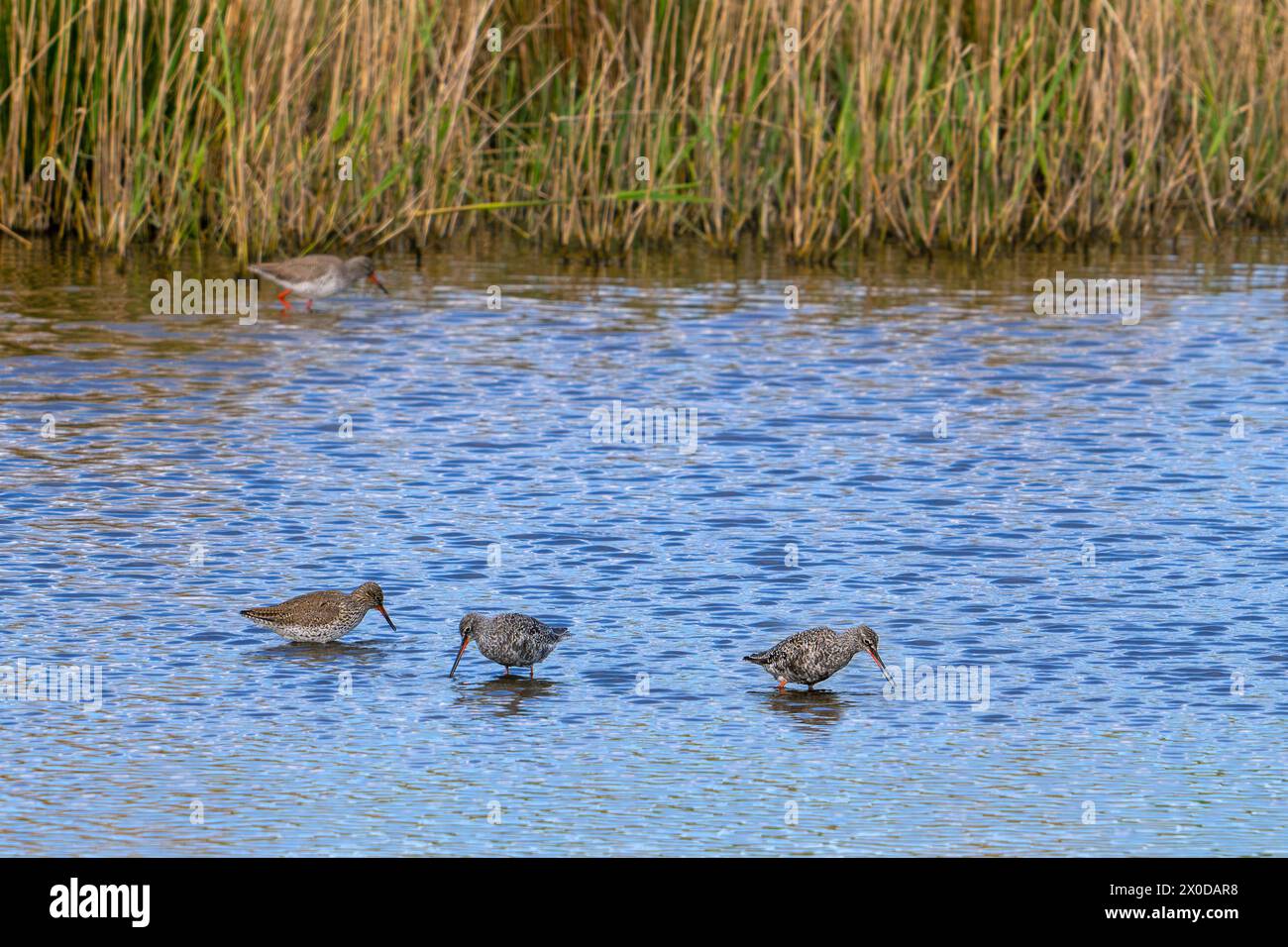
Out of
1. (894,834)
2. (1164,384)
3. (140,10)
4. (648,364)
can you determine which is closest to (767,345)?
(648,364)

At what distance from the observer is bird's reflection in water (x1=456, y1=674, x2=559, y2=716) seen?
9.20 meters

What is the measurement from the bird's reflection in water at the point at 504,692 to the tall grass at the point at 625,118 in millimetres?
9857

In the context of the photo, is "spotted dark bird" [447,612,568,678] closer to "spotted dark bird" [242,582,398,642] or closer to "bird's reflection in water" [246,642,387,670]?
"bird's reflection in water" [246,642,387,670]

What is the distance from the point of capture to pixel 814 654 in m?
9.20

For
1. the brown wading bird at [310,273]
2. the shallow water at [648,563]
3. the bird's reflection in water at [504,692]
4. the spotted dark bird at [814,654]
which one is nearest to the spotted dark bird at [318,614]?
the shallow water at [648,563]

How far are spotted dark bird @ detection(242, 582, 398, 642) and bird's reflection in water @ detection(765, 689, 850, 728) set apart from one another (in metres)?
1.77

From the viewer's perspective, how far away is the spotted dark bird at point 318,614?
984 cm

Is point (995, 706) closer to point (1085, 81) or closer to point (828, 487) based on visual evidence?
point (828, 487)

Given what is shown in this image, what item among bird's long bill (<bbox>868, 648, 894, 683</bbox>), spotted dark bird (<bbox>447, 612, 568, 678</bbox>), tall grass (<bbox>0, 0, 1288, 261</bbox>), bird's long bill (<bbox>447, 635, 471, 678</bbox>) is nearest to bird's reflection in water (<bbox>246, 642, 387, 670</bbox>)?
bird's long bill (<bbox>447, 635, 471, 678</bbox>)

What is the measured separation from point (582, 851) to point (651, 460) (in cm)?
653

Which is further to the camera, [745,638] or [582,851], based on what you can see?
[745,638]

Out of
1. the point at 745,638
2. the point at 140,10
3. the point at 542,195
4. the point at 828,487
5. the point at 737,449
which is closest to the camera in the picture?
the point at 745,638

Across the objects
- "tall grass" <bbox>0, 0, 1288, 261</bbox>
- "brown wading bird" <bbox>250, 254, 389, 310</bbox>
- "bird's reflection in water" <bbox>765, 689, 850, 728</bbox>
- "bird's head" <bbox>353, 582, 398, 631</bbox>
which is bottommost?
"bird's reflection in water" <bbox>765, 689, 850, 728</bbox>

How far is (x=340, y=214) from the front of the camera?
20031mm
